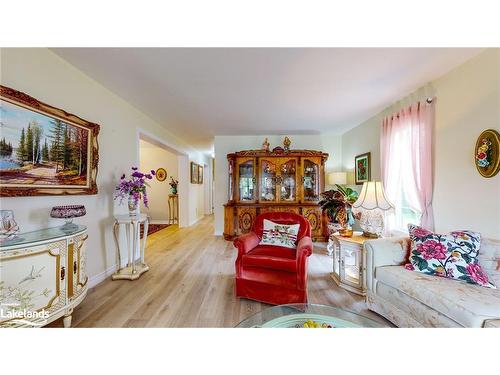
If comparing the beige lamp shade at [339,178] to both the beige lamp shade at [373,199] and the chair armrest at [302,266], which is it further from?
the chair armrest at [302,266]

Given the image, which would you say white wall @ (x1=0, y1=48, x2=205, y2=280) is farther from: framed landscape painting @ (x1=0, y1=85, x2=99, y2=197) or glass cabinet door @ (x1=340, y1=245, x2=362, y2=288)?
glass cabinet door @ (x1=340, y1=245, x2=362, y2=288)

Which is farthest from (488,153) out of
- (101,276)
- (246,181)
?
(101,276)

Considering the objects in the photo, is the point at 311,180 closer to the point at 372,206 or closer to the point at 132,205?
the point at 372,206

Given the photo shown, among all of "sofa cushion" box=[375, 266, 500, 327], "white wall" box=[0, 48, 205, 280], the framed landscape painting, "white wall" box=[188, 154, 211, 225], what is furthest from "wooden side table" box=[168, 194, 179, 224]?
"sofa cushion" box=[375, 266, 500, 327]

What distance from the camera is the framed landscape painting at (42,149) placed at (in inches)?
54.6

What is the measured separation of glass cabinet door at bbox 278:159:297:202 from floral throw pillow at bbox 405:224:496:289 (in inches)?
97.9

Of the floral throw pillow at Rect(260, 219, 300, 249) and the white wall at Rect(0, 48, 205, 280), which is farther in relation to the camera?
the floral throw pillow at Rect(260, 219, 300, 249)

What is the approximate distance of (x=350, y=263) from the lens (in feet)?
7.59

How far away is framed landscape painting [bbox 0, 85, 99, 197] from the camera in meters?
1.39

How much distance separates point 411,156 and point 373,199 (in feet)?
2.75

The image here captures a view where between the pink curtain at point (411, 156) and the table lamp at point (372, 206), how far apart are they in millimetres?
455

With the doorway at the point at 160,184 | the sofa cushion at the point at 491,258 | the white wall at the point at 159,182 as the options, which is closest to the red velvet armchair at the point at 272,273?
the sofa cushion at the point at 491,258
